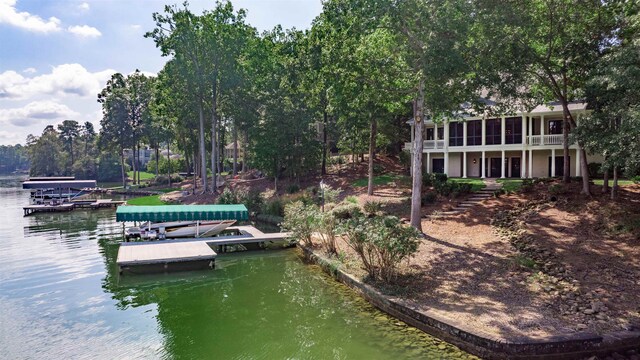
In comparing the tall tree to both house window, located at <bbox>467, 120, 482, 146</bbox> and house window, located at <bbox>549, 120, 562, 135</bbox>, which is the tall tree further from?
house window, located at <bbox>467, 120, 482, 146</bbox>

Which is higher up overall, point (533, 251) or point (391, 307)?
point (533, 251)

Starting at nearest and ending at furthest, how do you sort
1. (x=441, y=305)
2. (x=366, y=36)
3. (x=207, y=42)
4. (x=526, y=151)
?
(x=441, y=305) → (x=366, y=36) → (x=526, y=151) → (x=207, y=42)

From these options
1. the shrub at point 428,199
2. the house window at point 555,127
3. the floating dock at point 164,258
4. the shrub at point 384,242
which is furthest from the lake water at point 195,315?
the house window at point 555,127

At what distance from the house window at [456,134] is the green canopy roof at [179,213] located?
21815mm

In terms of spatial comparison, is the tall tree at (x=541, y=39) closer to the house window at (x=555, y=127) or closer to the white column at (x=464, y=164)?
the house window at (x=555, y=127)

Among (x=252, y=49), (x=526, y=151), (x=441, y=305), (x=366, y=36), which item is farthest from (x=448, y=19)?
(x=252, y=49)

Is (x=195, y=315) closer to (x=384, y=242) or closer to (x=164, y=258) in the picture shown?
(x=164, y=258)

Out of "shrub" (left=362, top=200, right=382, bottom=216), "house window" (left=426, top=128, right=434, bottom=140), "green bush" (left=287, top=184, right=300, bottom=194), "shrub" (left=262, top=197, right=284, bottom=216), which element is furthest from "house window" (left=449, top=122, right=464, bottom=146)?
"shrub" (left=262, top=197, right=284, bottom=216)

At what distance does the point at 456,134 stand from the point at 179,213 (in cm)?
2572

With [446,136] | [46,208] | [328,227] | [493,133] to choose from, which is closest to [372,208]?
[328,227]

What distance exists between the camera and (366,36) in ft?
61.0

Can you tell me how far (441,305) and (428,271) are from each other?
2.83 m

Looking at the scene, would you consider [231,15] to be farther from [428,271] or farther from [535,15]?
[428,271]

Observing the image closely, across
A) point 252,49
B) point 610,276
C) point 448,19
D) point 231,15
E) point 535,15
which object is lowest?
point 610,276
